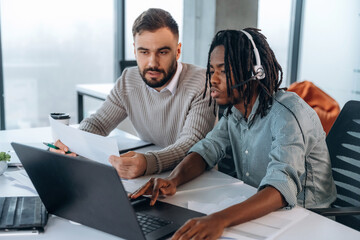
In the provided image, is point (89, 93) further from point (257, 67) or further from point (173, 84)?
point (257, 67)

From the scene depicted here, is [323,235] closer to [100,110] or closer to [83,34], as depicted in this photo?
[100,110]

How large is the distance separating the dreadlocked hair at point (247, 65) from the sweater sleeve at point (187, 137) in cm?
33

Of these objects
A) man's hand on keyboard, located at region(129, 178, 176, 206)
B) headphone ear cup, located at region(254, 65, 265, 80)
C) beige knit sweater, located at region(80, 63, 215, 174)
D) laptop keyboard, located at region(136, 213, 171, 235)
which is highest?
headphone ear cup, located at region(254, 65, 265, 80)

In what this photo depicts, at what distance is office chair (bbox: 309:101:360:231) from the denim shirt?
5cm

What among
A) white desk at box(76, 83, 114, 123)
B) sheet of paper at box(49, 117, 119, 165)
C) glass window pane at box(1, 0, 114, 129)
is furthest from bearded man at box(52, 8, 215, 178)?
glass window pane at box(1, 0, 114, 129)

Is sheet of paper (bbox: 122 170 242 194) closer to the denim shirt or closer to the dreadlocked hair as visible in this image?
the denim shirt

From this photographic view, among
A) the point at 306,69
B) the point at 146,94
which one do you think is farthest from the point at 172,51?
the point at 306,69

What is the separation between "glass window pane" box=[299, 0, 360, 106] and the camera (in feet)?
12.8

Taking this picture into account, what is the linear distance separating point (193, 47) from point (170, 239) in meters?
2.72

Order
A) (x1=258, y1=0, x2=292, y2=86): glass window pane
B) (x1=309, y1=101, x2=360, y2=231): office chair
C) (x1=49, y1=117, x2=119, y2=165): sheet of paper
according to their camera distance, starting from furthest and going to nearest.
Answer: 1. (x1=258, y1=0, x2=292, y2=86): glass window pane
2. (x1=309, y1=101, x2=360, y2=231): office chair
3. (x1=49, y1=117, x2=119, y2=165): sheet of paper

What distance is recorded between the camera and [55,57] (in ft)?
13.2

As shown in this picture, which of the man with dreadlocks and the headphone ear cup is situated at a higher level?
the headphone ear cup

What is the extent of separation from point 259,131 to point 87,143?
554 millimetres

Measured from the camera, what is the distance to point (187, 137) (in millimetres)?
1733
